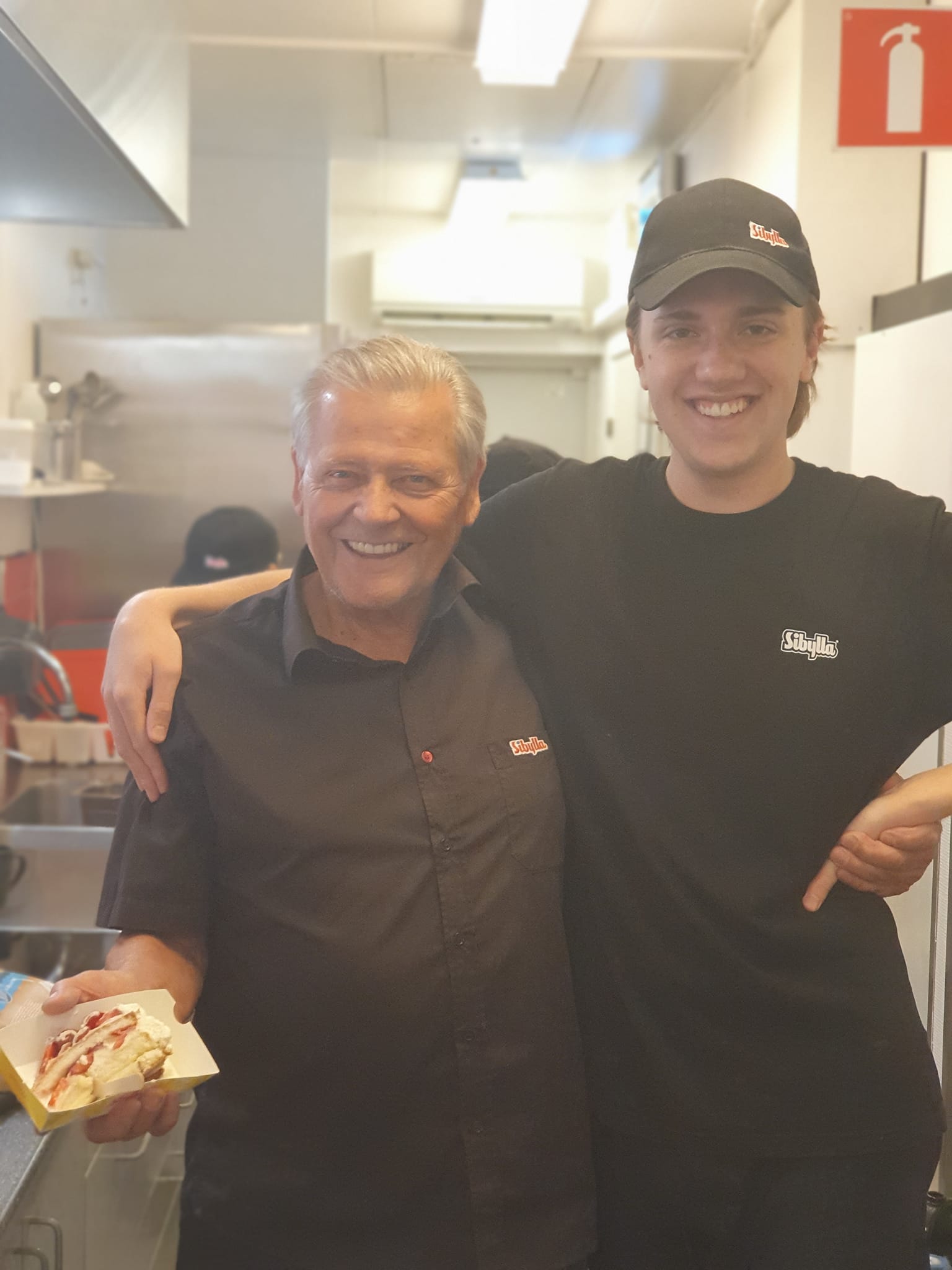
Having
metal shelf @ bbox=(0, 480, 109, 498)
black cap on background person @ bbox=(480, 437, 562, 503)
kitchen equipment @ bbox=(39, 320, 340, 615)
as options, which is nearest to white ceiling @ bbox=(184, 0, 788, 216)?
kitchen equipment @ bbox=(39, 320, 340, 615)

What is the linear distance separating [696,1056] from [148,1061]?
56cm

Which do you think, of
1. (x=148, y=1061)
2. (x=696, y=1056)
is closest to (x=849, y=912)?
(x=696, y=1056)

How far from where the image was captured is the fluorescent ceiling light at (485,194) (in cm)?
435

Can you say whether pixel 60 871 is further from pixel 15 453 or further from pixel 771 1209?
pixel 771 1209

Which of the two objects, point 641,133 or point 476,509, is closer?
point 476,509

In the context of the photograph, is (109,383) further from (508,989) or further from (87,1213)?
(508,989)

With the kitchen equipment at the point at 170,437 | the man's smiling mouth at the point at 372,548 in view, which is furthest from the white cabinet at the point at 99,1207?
the kitchen equipment at the point at 170,437

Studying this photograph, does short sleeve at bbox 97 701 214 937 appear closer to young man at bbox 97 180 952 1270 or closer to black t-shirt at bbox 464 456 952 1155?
young man at bbox 97 180 952 1270

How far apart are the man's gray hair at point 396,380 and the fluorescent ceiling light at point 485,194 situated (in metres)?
3.38

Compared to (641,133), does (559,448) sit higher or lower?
lower

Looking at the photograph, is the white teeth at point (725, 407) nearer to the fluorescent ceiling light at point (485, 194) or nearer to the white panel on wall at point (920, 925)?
the white panel on wall at point (920, 925)

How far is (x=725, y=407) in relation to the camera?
1.18m

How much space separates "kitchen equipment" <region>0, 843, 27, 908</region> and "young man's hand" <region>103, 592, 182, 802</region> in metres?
0.86

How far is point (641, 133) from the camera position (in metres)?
3.85
